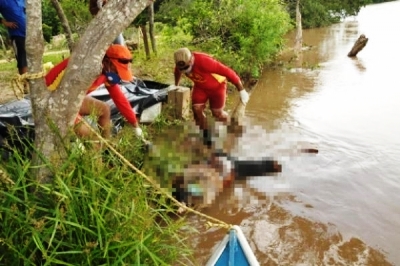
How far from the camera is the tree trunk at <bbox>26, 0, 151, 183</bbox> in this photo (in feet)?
8.70

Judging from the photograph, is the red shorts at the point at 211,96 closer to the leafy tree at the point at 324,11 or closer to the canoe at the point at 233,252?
the canoe at the point at 233,252

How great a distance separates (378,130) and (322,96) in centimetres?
226

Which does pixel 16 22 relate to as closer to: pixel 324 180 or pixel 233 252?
pixel 324 180

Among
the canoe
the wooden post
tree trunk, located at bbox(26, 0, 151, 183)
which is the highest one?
tree trunk, located at bbox(26, 0, 151, 183)

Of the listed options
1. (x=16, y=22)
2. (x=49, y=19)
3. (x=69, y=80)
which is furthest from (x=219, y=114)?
(x=49, y=19)

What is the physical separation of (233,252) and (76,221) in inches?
35.1

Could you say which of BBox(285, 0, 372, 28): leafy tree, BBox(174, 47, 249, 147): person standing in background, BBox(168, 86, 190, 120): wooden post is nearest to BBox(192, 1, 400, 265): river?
BBox(174, 47, 249, 147): person standing in background

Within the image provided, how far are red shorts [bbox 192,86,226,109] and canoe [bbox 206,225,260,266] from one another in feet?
10.6

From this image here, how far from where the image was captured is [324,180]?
5.00 m

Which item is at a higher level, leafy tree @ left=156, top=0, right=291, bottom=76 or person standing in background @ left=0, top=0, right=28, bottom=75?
person standing in background @ left=0, top=0, right=28, bottom=75

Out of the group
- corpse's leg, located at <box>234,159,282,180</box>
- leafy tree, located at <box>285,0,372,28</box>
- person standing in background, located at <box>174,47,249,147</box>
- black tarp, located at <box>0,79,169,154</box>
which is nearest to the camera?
black tarp, located at <box>0,79,169,154</box>

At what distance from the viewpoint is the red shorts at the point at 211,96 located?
18.1ft

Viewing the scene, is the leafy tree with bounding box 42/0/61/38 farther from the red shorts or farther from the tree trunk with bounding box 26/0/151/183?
the tree trunk with bounding box 26/0/151/183

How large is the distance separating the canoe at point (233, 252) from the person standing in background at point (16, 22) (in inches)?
155
